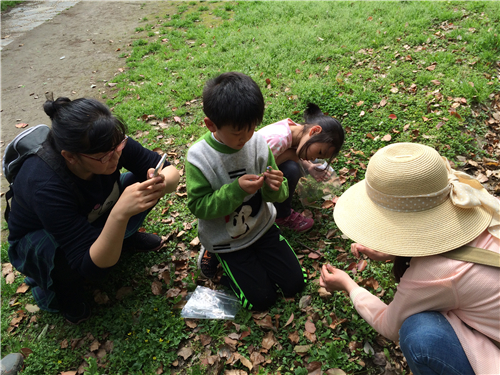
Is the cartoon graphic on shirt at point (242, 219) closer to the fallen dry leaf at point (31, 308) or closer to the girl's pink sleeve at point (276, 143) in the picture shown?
the girl's pink sleeve at point (276, 143)

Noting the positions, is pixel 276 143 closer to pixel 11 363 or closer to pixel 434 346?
pixel 434 346

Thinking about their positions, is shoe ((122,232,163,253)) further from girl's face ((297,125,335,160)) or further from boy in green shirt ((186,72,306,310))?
girl's face ((297,125,335,160))

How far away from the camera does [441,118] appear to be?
385 centimetres

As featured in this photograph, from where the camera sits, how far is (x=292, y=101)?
4613mm

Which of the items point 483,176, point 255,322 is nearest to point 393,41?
point 483,176

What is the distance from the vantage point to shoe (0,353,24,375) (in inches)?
91.2

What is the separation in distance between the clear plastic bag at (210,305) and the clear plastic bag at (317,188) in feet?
4.10

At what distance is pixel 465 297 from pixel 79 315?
2.60 meters

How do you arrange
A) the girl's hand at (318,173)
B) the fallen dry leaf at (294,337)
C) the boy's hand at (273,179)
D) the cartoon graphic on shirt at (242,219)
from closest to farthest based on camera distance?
the boy's hand at (273,179) < the fallen dry leaf at (294,337) < the cartoon graphic on shirt at (242,219) < the girl's hand at (318,173)

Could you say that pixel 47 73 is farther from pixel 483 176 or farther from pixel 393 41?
pixel 483 176

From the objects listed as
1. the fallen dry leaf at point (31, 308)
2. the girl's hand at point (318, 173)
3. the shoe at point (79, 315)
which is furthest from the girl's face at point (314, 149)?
the fallen dry leaf at point (31, 308)

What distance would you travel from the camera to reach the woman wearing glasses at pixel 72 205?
2.07m

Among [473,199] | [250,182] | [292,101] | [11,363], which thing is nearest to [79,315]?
[11,363]

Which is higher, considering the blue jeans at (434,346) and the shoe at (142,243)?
the blue jeans at (434,346)
